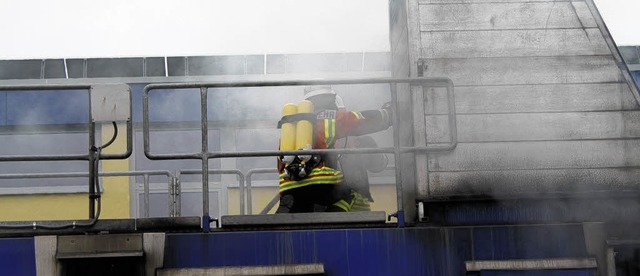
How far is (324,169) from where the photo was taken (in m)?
5.71

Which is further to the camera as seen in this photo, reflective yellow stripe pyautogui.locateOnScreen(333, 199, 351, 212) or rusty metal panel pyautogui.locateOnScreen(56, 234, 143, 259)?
reflective yellow stripe pyautogui.locateOnScreen(333, 199, 351, 212)

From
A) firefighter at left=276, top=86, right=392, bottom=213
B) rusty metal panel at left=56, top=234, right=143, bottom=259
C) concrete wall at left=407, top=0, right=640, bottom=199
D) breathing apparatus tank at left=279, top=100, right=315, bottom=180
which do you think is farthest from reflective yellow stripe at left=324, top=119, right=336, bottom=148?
rusty metal panel at left=56, top=234, right=143, bottom=259

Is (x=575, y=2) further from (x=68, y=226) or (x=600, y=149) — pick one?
(x=68, y=226)

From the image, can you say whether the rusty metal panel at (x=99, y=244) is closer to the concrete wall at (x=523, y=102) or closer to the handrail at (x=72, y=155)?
the handrail at (x=72, y=155)

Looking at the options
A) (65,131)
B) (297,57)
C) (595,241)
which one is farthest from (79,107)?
(595,241)

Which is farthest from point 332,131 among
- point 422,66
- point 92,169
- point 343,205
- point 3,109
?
point 3,109

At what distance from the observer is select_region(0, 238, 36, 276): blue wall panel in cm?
496

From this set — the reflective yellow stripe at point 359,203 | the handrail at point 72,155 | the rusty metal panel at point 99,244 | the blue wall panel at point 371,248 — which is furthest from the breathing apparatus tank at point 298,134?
the rusty metal panel at point 99,244

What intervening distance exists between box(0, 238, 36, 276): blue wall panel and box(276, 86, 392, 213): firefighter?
154 centimetres

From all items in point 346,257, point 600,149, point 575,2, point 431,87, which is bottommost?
point 346,257

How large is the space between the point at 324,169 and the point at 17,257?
189 centimetres

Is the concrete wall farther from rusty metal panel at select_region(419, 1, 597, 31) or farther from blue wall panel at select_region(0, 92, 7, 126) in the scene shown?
blue wall panel at select_region(0, 92, 7, 126)

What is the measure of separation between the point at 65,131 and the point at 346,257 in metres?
5.57

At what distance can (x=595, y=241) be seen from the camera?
201 inches
